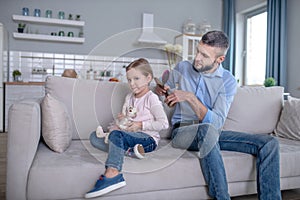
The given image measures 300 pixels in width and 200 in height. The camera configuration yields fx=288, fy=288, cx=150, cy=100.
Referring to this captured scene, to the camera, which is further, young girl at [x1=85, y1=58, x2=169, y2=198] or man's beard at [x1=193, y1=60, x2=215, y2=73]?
man's beard at [x1=193, y1=60, x2=215, y2=73]

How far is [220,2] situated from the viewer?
5406 millimetres

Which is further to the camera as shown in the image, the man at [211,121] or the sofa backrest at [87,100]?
the sofa backrest at [87,100]

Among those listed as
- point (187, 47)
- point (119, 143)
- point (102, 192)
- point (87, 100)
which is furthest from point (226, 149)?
point (187, 47)

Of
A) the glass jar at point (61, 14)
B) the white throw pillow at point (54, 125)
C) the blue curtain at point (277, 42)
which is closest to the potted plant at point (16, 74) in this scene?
the glass jar at point (61, 14)

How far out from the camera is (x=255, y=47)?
475cm

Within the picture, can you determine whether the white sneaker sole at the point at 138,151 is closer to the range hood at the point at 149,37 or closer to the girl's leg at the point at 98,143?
the girl's leg at the point at 98,143

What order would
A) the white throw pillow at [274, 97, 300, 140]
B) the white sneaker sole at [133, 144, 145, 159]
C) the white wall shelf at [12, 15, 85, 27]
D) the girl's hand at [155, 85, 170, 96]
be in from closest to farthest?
the white sneaker sole at [133, 144, 145, 159], the girl's hand at [155, 85, 170, 96], the white throw pillow at [274, 97, 300, 140], the white wall shelf at [12, 15, 85, 27]

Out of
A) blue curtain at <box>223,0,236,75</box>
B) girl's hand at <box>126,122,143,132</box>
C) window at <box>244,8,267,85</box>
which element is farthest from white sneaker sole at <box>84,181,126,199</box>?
blue curtain at <box>223,0,236,75</box>

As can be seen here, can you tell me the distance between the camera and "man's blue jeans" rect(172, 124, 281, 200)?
1.36 meters

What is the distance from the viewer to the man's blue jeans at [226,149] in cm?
136

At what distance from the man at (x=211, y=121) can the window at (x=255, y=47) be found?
313 cm

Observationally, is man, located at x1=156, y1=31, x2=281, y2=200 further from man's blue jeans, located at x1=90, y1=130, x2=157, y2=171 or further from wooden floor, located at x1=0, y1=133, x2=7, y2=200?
wooden floor, located at x1=0, y1=133, x2=7, y2=200

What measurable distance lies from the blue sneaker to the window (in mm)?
3812

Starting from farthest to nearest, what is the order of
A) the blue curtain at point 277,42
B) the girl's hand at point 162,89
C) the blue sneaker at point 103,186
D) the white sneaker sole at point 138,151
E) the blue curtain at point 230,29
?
1. the blue curtain at point 230,29
2. the blue curtain at point 277,42
3. the girl's hand at point 162,89
4. the white sneaker sole at point 138,151
5. the blue sneaker at point 103,186
